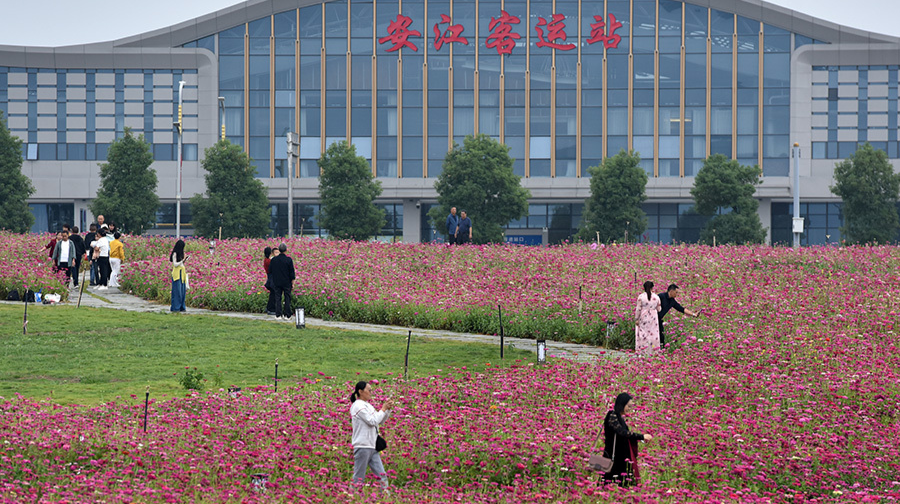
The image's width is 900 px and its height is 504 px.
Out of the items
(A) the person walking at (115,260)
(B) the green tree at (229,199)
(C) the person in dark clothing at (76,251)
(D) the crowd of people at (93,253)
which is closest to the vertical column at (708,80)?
(B) the green tree at (229,199)

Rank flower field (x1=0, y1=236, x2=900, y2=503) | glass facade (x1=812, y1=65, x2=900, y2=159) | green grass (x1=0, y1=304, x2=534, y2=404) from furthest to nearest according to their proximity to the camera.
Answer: glass facade (x1=812, y1=65, x2=900, y2=159) < green grass (x1=0, y1=304, x2=534, y2=404) < flower field (x1=0, y1=236, x2=900, y2=503)

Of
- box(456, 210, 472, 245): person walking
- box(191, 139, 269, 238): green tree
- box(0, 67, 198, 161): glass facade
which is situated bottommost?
box(456, 210, 472, 245): person walking

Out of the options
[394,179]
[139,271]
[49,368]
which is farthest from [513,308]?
[394,179]

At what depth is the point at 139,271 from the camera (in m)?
27.8

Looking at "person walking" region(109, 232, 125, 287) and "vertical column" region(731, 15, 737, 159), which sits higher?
"vertical column" region(731, 15, 737, 159)

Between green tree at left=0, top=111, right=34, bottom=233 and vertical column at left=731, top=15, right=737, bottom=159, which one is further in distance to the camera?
vertical column at left=731, top=15, right=737, bottom=159

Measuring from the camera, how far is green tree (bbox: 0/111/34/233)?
4856 cm

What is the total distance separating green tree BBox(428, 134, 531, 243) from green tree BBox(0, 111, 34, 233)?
1880 cm

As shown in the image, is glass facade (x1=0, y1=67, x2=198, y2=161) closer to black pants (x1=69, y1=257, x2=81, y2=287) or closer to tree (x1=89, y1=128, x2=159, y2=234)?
tree (x1=89, y1=128, x2=159, y2=234)

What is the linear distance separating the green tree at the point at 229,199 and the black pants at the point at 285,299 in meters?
28.3

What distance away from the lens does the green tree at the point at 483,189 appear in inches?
1940

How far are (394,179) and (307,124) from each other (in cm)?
597

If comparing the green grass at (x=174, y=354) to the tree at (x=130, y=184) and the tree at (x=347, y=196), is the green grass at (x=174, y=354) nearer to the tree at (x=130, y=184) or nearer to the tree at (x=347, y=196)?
the tree at (x=347, y=196)

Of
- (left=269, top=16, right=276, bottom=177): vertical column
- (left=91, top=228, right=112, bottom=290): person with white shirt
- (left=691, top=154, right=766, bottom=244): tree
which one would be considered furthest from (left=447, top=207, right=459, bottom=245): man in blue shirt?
(left=269, top=16, right=276, bottom=177): vertical column
